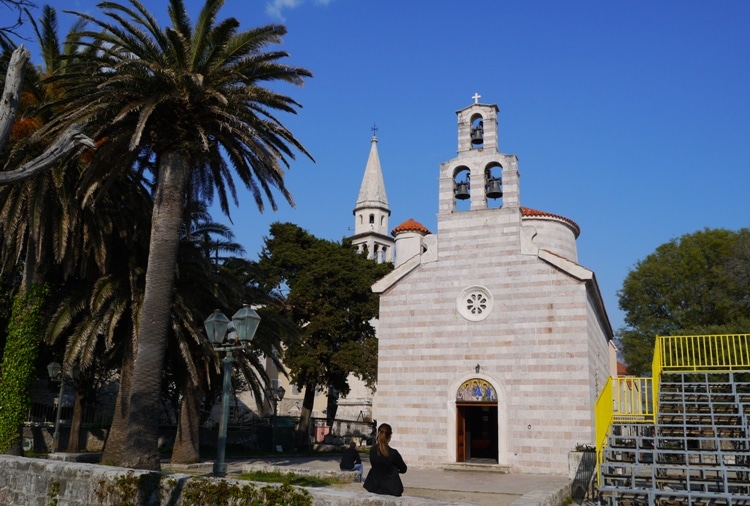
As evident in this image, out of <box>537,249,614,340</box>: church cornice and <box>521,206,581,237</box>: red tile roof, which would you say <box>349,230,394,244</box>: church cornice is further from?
<box>537,249,614,340</box>: church cornice

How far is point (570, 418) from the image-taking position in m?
21.4

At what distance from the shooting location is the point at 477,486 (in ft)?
58.1

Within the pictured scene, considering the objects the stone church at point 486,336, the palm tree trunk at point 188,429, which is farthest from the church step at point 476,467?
the palm tree trunk at point 188,429

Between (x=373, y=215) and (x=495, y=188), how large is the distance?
42815 mm

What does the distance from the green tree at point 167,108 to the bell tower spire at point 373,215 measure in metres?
47.9

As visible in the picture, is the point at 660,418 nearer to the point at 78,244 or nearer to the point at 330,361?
the point at 78,244

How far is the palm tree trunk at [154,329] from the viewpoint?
16156mm

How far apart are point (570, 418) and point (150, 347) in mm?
13383

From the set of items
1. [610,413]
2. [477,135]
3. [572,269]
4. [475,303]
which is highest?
[477,135]

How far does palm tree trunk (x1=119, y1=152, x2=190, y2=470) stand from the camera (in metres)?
16.2

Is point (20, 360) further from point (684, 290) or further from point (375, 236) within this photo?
point (375, 236)

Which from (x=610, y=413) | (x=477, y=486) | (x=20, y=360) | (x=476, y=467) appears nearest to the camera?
(x=610, y=413)

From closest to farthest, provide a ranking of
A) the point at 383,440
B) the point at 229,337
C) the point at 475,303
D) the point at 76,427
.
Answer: the point at 383,440
the point at 229,337
the point at 475,303
the point at 76,427

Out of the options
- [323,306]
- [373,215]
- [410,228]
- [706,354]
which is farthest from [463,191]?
[373,215]
